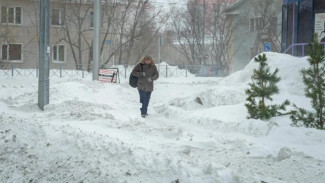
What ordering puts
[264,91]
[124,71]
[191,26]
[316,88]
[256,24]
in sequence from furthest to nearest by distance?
[191,26] < [256,24] < [124,71] < [264,91] < [316,88]

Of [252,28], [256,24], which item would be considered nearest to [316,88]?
[256,24]

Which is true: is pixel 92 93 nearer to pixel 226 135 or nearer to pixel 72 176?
pixel 226 135

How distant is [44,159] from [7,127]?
2.51 m

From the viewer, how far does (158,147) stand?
7723 mm

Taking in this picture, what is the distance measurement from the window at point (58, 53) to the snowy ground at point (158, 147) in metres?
26.2

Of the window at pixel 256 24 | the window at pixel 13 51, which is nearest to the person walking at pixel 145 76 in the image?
the window at pixel 13 51

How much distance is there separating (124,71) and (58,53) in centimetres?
881

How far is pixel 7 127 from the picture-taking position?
8750mm

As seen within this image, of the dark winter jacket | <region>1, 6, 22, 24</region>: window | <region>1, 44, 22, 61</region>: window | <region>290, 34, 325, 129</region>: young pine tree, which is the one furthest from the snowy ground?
<region>1, 6, 22, 24</region>: window

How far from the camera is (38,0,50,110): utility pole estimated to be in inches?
525

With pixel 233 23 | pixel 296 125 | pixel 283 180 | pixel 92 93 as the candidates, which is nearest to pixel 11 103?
pixel 92 93

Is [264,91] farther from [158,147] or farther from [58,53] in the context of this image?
[58,53]

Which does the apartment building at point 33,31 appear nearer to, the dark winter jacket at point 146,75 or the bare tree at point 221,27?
the bare tree at point 221,27

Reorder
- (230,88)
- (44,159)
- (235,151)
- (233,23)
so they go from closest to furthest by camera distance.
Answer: (44,159), (235,151), (230,88), (233,23)
